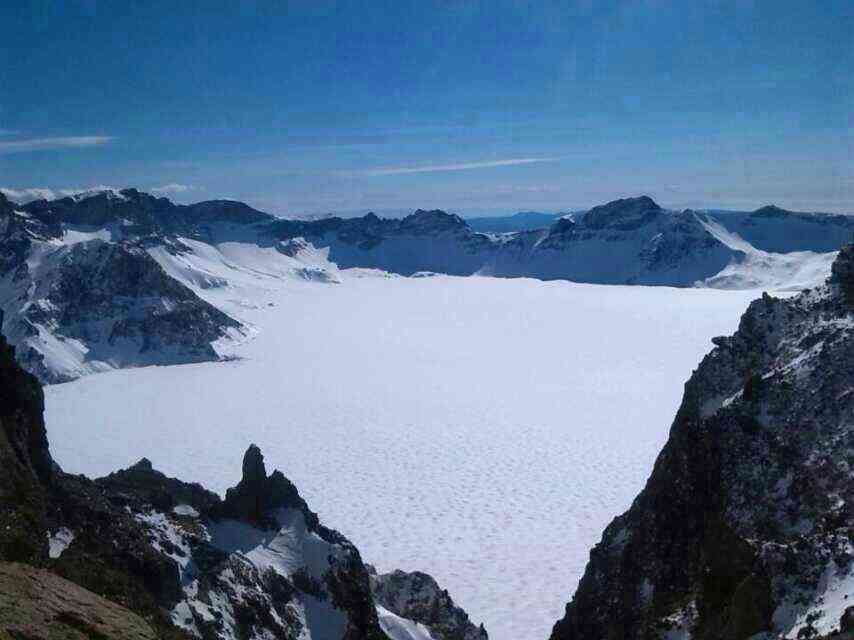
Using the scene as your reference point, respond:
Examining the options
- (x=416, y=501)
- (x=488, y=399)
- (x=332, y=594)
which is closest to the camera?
(x=332, y=594)

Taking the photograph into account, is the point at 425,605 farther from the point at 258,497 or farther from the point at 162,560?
the point at 162,560

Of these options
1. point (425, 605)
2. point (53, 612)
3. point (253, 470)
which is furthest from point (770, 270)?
point (53, 612)

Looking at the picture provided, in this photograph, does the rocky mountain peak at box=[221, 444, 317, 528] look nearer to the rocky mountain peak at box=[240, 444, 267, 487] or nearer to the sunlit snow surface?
the rocky mountain peak at box=[240, 444, 267, 487]

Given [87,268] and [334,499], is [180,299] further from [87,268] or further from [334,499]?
[334,499]

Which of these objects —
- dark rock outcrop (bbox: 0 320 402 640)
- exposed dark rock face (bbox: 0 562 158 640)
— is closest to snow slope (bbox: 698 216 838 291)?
dark rock outcrop (bbox: 0 320 402 640)

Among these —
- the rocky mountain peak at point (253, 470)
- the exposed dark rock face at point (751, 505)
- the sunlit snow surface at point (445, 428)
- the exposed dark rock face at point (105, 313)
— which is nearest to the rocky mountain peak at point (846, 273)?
the exposed dark rock face at point (751, 505)

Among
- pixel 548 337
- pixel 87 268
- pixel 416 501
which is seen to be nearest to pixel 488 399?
pixel 416 501
